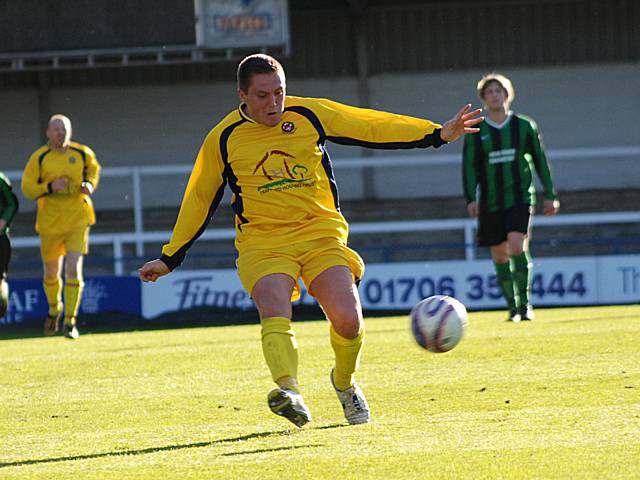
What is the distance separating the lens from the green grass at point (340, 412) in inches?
204

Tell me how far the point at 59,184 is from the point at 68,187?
16 cm

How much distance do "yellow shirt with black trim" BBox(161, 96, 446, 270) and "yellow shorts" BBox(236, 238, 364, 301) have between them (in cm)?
4

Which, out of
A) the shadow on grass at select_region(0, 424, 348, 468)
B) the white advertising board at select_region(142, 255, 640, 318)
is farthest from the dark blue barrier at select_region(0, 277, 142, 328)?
the shadow on grass at select_region(0, 424, 348, 468)

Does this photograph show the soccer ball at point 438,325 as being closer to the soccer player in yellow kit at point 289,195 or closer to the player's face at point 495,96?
the soccer player in yellow kit at point 289,195

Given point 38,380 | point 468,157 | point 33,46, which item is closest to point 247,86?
point 38,380

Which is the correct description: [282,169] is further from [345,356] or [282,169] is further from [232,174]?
[345,356]

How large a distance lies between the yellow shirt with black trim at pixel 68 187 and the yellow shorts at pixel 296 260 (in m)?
7.56

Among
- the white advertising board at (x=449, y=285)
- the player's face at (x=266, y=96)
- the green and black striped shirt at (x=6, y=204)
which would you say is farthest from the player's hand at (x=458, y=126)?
the white advertising board at (x=449, y=285)

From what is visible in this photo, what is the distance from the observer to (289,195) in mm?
6508

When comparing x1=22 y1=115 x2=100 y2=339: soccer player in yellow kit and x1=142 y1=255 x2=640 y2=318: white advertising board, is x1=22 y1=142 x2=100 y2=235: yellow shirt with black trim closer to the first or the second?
x1=22 y1=115 x2=100 y2=339: soccer player in yellow kit

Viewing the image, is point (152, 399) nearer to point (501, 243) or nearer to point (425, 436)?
point (425, 436)

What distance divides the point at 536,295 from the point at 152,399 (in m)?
9.40

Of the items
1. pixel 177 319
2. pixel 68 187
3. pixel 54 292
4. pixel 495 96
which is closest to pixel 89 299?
pixel 177 319

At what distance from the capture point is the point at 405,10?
2739cm
